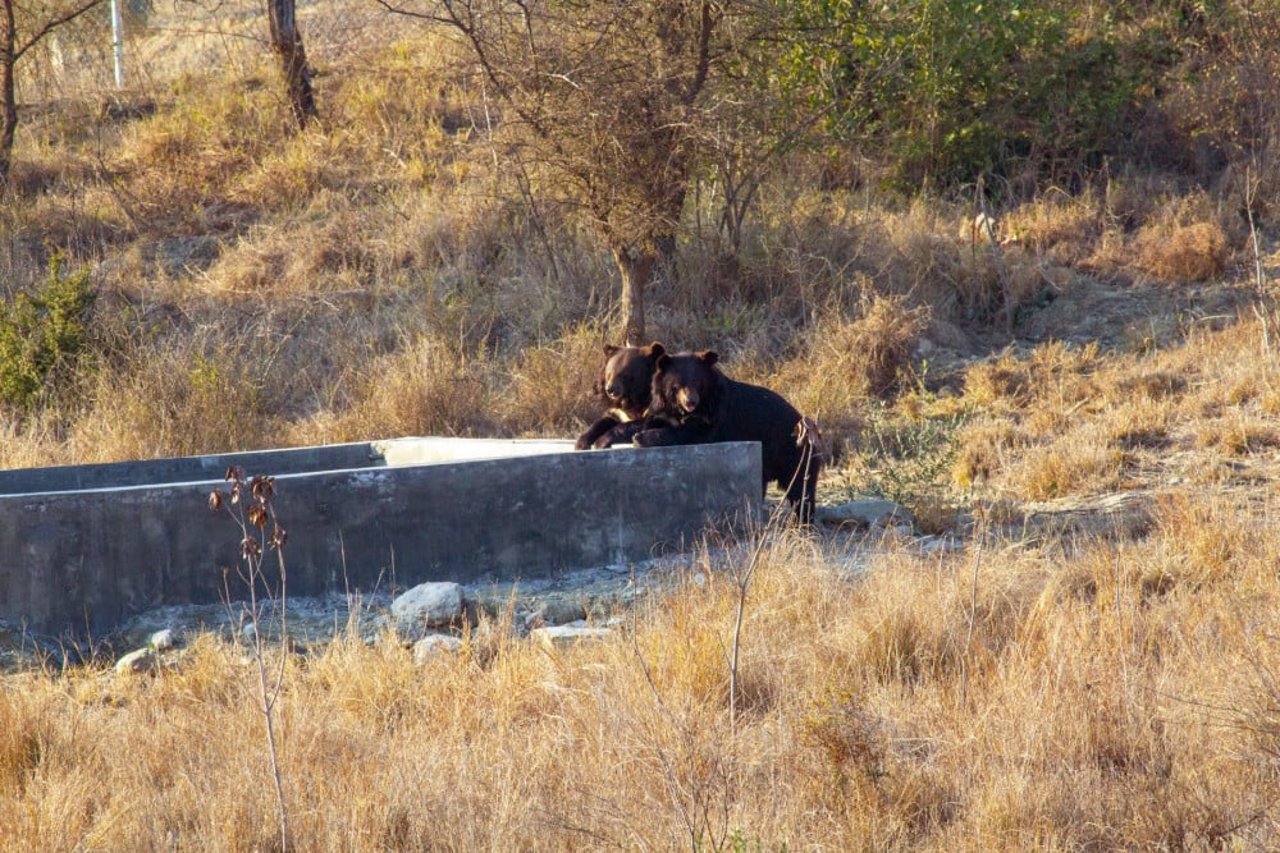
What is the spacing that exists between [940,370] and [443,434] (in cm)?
452

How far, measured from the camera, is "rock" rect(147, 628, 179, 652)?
6.12 m

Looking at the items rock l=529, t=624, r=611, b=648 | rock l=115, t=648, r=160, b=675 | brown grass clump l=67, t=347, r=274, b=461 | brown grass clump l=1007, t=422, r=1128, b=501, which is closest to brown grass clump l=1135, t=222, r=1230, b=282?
brown grass clump l=1007, t=422, r=1128, b=501

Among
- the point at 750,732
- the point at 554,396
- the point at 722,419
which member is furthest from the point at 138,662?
the point at 554,396

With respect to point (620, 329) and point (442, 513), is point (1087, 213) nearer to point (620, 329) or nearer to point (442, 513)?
point (620, 329)

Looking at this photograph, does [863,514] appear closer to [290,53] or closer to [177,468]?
[177,468]

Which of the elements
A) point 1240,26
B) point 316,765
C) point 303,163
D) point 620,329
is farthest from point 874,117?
point 316,765

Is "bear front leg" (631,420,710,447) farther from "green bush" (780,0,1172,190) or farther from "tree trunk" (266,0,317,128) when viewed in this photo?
"tree trunk" (266,0,317,128)

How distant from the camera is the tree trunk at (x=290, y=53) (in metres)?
19.7

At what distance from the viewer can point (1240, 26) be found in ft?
52.4

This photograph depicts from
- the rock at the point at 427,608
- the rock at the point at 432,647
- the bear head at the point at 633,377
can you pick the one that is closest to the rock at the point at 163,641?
the rock at the point at 427,608

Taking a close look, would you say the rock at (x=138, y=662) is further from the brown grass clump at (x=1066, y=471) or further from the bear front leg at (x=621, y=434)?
the brown grass clump at (x=1066, y=471)

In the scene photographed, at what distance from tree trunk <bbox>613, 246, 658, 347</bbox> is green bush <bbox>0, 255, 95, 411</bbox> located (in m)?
4.59

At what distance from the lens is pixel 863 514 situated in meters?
8.24

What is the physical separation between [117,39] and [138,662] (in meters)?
18.8
